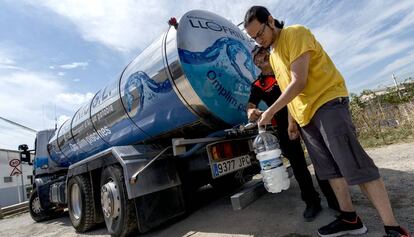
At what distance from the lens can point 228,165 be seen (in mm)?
3697

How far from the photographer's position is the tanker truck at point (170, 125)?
3.38 metres

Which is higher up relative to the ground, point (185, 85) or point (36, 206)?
point (185, 85)

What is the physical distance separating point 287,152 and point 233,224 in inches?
39.5

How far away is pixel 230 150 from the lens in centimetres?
387

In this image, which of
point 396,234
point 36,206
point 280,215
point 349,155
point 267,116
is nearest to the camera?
point 396,234

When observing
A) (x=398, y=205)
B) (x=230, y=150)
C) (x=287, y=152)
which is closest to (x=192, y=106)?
(x=230, y=150)

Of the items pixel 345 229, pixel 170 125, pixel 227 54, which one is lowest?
pixel 345 229

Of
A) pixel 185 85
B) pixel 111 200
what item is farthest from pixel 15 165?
pixel 185 85

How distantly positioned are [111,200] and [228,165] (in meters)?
1.50

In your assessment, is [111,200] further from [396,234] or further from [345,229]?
[396,234]

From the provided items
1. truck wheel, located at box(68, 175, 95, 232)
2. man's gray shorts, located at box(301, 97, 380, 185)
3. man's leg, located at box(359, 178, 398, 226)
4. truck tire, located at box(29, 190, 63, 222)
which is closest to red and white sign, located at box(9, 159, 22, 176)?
truck tire, located at box(29, 190, 63, 222)

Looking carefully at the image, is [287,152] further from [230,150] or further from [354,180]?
[354,180]

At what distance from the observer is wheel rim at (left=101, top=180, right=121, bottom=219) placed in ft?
12.6

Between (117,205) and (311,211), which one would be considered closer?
(311,211)
